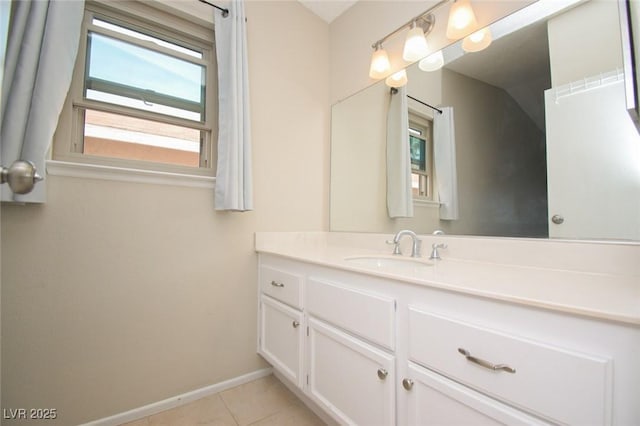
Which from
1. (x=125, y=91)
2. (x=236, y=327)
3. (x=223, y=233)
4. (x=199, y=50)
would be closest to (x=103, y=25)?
(x=125, y=91)

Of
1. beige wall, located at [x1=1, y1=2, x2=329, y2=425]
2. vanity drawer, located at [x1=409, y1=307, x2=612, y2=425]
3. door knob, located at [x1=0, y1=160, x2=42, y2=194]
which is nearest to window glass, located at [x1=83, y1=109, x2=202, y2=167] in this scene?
beige wall, located at [x1=1, y1=2, x2=329, y2=425]

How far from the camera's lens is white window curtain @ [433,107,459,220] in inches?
52.4

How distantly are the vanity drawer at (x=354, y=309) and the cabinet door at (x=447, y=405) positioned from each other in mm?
120

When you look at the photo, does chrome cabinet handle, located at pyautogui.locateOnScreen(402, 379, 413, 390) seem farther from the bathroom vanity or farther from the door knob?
the door knob

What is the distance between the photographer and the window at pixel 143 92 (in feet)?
4.37

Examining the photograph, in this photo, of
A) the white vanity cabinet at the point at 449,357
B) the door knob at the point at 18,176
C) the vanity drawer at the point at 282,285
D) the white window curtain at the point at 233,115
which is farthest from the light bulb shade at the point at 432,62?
the door knob at the point at 18,176

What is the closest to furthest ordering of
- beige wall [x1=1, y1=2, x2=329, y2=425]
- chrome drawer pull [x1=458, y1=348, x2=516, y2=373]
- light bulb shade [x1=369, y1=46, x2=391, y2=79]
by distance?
chrome drawer pull [x1=458, y1=348, x2=516, y2=373] → beige wall [x1=1, y1=2, x2=329, y2=425] → light bulb shade [x1=369, y1=46, x2=391, y2=79]

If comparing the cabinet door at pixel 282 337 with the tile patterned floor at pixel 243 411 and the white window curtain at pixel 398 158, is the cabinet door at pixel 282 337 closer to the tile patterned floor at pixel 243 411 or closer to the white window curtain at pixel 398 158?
the tile patterned floor at pixel 243 411

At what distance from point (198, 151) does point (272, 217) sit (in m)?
0.59

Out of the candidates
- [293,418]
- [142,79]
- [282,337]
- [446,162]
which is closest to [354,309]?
[282,337]

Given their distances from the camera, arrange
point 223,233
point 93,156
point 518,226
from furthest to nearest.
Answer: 1. point 223,233
2. point 93,156
3. point 518,226

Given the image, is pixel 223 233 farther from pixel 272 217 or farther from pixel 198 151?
pixel 198 151

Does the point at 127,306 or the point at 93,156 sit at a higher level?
the point at 93,156

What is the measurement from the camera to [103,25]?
1.37 metres
